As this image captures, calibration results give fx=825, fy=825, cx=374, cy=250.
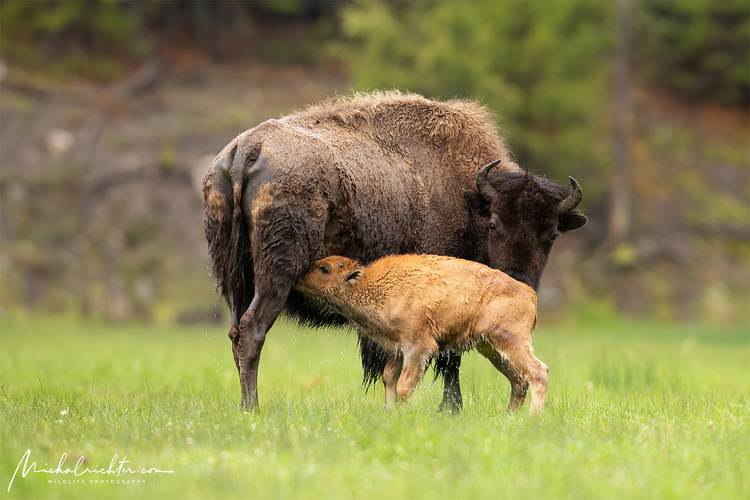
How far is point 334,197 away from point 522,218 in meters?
1.83

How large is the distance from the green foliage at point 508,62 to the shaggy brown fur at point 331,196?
13.1 metres

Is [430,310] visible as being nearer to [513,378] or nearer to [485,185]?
[513,378]

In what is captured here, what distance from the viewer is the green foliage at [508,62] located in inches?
840

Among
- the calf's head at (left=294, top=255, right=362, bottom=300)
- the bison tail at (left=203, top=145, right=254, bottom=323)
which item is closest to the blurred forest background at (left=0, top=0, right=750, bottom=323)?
the bison tail at (left=203, top=145, right=254, bottom=323)

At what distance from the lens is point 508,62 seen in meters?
22.6

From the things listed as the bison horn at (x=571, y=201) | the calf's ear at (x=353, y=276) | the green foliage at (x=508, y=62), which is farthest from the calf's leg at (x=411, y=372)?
the green foliage at (x=508, y=62)

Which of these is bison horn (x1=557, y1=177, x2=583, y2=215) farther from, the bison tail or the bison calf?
the bison tail

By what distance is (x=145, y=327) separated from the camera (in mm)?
19188

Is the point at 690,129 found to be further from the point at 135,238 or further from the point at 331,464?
the point at 331,464

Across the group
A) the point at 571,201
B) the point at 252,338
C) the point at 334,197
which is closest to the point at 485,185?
the point at 571,201

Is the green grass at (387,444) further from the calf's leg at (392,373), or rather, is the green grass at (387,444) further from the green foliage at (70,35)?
the green foliage at (70,35)

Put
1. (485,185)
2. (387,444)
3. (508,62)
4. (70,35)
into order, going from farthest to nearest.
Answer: (70,35), (508,62), (485,185), (387,444)

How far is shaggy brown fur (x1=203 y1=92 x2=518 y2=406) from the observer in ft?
22.3

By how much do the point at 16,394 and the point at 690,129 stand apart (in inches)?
1074
